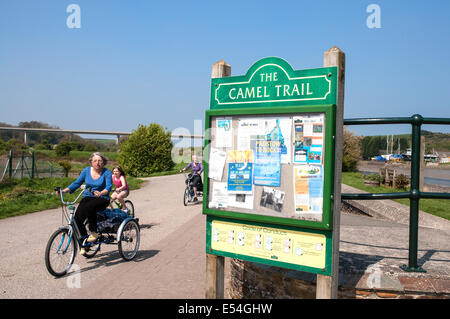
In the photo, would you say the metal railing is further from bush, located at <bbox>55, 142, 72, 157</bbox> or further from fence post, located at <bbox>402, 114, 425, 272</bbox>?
bush, located at <bbox>55, 142, 72, 157</bbox>

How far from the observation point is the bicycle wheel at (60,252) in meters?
4.79

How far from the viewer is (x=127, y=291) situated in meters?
4.27

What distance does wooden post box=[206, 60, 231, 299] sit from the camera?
304 centimetres

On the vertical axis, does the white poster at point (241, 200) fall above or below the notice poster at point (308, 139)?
below

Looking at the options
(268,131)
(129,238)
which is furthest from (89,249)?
(268,131)

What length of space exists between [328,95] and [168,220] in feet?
24.2

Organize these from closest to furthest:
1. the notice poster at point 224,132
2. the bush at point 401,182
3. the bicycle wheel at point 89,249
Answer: the notice poster at point 224,132
the bicycle wheel at point 89,249
the bush at point 401,182

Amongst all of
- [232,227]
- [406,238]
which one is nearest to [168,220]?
[406,238]

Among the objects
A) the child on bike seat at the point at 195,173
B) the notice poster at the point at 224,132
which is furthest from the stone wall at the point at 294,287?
the child on bike seat at the point at 195,173

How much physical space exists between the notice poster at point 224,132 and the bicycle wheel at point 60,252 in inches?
121

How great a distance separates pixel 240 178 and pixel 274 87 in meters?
0.74

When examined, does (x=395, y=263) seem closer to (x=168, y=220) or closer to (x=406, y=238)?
(x=406, y=238)

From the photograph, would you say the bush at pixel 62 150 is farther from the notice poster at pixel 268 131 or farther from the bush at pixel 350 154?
the notice poster at pixel 268 131

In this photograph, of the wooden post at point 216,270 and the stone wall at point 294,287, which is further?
the wooden post at point 216,270
